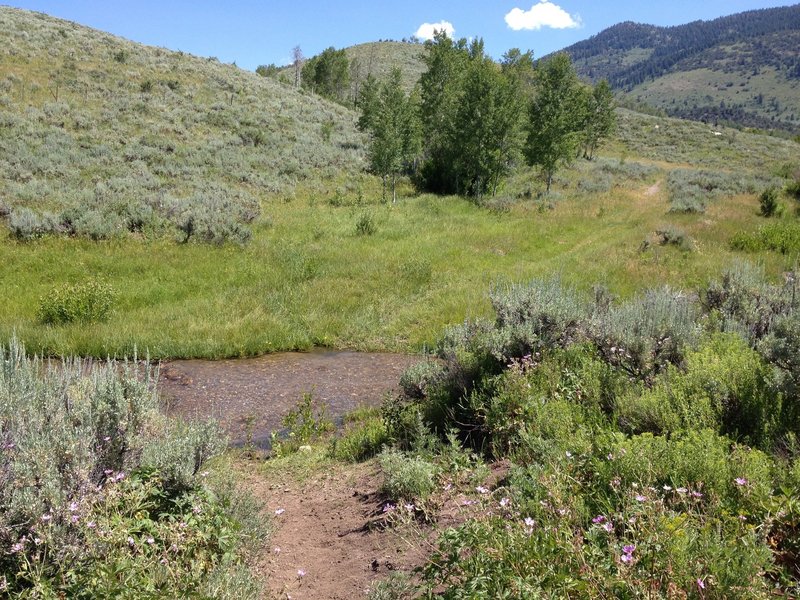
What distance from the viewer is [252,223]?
786 inches

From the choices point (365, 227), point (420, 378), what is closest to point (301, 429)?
point (420, 378)

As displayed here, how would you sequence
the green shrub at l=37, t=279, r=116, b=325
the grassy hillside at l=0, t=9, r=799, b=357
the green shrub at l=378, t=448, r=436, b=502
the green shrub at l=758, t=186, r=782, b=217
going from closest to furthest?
the green shrub at l=378, t=448, r=436, b=502 < the green shrub at l=37, t=279, r=116, b=325 < the grassy hillside at l=0, t=9, r=799, b=357 < the green shrub at l=758, t=186, r=782, b=217

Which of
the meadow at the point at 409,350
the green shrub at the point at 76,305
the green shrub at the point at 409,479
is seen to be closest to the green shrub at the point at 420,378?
the meadow at the point at 409,350

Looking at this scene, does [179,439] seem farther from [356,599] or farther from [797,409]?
[797,409]

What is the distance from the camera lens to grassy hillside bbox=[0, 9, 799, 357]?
12352 millimetres

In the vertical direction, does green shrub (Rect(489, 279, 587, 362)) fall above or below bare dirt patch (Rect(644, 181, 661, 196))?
below

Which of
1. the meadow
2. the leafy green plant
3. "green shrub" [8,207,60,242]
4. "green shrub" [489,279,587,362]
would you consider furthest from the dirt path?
"green shrub" [8,207,60,242]

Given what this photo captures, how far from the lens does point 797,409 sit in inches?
153

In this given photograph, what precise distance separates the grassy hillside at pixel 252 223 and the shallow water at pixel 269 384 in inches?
27.0

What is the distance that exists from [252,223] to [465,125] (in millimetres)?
14889

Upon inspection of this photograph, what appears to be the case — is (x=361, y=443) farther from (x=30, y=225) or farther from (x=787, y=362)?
(x=30, y=225)

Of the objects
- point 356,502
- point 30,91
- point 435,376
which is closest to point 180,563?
point 356,502

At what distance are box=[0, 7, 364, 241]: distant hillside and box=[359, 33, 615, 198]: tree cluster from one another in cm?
418

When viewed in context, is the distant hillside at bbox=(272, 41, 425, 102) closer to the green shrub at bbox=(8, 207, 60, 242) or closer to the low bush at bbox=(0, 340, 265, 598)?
the green shrub at bbox=(8, 207, 60, 242)
